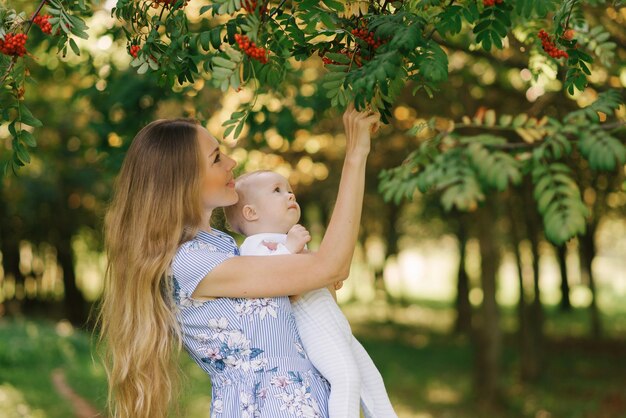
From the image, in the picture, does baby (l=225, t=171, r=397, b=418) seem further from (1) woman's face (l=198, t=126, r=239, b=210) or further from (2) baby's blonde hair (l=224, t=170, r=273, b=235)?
(1) woman's face (l=198, t=126, r=239, b=210)

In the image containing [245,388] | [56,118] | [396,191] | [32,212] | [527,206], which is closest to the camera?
[245,388]

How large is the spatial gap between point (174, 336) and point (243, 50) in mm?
999

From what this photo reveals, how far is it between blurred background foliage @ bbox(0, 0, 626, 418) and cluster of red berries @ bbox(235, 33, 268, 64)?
0.98 metres

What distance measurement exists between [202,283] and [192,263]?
0.07 metres

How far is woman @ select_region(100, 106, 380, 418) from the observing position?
8.37 feet

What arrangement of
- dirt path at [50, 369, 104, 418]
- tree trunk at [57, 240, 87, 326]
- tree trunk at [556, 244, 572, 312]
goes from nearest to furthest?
dirt path at [50, 369, 104, 418]
tree trunk at [556, 244, 572, 312]
tree trunk at [57, 240, 87, 326]

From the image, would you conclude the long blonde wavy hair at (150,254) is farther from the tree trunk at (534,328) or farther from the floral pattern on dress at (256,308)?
the tree trunk at (534,328)

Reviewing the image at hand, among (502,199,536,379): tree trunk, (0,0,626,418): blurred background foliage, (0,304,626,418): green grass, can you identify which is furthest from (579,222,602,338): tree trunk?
(502,199,536,379): tree trunk

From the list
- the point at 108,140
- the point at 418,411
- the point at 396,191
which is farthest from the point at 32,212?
the point at 396,191

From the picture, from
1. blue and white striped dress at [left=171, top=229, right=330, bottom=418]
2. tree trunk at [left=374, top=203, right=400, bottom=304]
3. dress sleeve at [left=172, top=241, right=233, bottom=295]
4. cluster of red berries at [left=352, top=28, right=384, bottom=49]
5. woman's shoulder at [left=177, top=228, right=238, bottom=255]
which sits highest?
tree trunk at [left=374, top=203, right=400, bottom=304]

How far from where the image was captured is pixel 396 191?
313 cm

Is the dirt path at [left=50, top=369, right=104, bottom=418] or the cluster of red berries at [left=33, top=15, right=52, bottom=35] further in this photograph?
the dirt path at [left=50, top=369, right=104, bottom=418]

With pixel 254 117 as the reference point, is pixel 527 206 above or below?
above

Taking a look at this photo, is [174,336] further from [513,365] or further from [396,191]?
[513,365]
